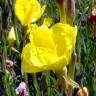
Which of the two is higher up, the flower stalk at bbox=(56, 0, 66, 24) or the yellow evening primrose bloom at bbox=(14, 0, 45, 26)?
the flower stalk at bbox=(56, 0, 66, 24)

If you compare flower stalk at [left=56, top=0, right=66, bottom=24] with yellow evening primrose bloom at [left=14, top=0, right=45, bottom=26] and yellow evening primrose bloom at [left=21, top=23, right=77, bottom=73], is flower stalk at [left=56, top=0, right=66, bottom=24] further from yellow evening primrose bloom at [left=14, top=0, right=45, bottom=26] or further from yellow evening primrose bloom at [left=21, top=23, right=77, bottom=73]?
yellow evening primrose bloom at [left=14, top=0, right=45, bottom=26]

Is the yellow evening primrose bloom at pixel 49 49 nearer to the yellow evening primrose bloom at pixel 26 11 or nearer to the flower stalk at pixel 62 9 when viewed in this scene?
the flower stalk at pixel 62 9

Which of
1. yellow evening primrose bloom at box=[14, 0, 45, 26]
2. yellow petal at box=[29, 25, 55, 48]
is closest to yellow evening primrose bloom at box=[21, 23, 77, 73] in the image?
yellow petal at box=[29, 25, 55, 48]

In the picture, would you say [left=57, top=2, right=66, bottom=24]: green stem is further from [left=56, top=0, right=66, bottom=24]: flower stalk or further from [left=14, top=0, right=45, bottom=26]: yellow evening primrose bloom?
[left=14, top=0, right=45, bottom=26]: yellow evening primrose bloom

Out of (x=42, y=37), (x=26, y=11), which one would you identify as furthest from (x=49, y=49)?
(x=26, y=11)

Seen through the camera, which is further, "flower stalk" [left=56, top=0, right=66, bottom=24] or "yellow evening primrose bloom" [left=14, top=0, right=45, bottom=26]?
"yellow evening primrose bloom" [left=14, top=0, right=45, bottom=26]

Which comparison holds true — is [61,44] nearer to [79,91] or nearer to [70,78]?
[70,78]
